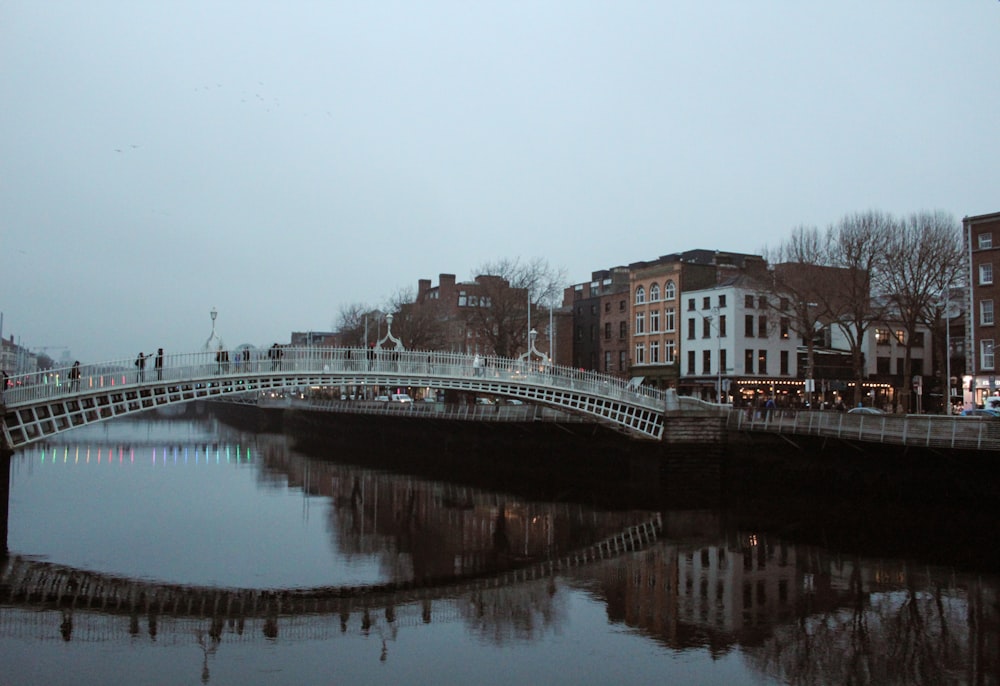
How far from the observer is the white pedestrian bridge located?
28.5m

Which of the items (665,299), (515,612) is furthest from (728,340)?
(515,612)

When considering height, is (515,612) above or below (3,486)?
below

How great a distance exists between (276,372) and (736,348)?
36013 millimetres

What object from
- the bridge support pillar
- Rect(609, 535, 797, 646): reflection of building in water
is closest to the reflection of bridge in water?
Rect(609, 535, 797, 646): reflection of building in water

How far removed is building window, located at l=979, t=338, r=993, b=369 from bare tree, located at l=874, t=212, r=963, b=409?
2.69 m

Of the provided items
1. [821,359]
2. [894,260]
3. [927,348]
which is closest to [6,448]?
[894,260]

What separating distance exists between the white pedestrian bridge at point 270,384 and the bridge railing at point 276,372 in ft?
0.11

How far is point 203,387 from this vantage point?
105 feet

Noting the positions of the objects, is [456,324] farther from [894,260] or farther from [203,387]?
[203,387]

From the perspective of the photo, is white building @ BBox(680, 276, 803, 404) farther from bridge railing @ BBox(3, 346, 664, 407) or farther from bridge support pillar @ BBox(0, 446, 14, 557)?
bridge support pillar @ BBox(0, 446, 14, 557)

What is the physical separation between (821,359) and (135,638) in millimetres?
54973

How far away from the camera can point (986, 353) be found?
46.9m

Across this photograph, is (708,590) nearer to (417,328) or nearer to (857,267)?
(857,267)

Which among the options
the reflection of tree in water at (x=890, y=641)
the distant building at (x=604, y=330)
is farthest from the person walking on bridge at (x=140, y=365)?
the distant building at (x=604, y=330)
